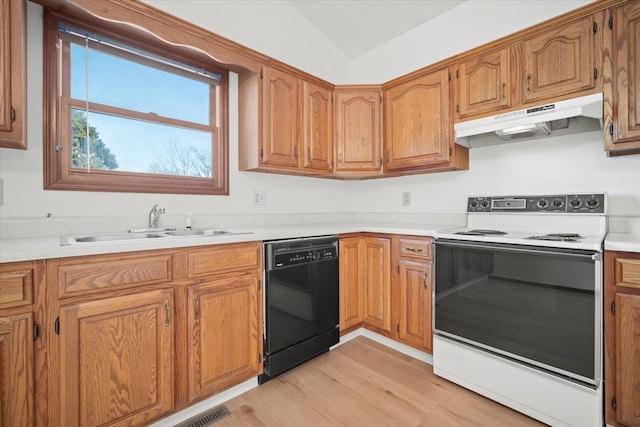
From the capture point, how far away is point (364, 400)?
1.72m

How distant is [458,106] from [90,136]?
2.51 metres

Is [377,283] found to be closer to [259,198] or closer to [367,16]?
A: [259,198]

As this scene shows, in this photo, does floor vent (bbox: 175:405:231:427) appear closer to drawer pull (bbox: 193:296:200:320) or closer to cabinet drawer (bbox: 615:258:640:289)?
drawer pull (bbox: 193:296:200:320)

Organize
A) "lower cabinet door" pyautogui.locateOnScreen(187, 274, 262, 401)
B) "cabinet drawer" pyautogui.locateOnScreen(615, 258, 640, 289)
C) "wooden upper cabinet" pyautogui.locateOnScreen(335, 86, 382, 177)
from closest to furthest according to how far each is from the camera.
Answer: "cabinet drawer" pyautogui.locateOnScreen(615, 258, 640, 289) < "lower cabinet door" pyautogui.locateOnScreen(187, 274, 262, 401) < "wooden upper cabinet" pyautogui.locateOnScreen(335, 86, 382, 177)

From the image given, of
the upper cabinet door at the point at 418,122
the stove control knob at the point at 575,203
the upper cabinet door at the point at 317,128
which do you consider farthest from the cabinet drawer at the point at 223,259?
the stove control knob at the point at 575,203

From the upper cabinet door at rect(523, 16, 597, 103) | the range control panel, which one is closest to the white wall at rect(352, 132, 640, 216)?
the range control panel

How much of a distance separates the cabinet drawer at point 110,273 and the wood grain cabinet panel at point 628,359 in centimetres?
A: 215

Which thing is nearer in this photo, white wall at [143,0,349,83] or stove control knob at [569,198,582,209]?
stove control knob at [569,198,582,209]

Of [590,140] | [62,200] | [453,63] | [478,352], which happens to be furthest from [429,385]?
[62,200]

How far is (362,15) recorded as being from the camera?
2.69 m

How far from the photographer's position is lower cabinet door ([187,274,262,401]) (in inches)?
61.2

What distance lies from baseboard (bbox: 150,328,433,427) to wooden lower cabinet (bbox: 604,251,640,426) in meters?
0.98

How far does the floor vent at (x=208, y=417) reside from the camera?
154cm

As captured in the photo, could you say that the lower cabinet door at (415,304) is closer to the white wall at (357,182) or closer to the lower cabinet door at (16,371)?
the white wall at (357,182)
